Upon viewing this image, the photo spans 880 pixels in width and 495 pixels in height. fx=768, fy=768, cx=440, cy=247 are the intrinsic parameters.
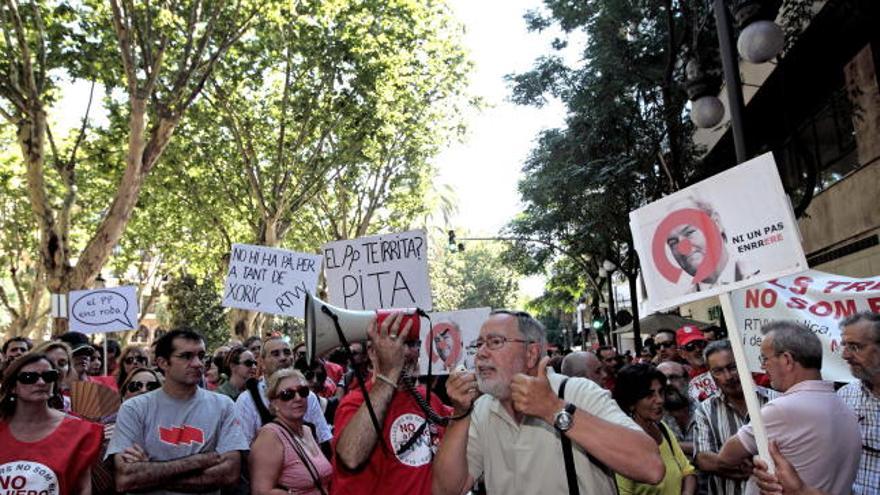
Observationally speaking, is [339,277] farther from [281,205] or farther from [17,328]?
[17,328]

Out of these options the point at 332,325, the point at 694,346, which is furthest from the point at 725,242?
the point at 694,346

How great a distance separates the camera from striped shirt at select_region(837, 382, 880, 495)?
3.69 metres

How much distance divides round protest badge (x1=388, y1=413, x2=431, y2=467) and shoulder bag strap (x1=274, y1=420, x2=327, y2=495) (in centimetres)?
118

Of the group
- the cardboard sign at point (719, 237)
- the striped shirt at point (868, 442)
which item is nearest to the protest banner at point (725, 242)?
the cardboard sign at point (719, 237)

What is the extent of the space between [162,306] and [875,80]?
198 ft

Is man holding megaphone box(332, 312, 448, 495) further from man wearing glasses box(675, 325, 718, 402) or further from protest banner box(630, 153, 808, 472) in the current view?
man wearing glasses box(675, 325, 718, 402)

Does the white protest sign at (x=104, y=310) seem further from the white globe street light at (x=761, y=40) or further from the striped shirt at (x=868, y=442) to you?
the striped shirt at (x=868, y=442)

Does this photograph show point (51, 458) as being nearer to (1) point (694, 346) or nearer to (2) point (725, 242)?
(2) point (725, 242)

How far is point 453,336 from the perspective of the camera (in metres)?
6.54

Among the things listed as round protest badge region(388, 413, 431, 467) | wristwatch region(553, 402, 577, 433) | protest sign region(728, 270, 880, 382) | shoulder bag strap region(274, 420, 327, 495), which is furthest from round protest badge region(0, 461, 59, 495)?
protest sign region(728, 270, 880, 382)

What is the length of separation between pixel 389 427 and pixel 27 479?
1.83 meters

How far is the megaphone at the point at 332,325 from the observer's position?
311 cm

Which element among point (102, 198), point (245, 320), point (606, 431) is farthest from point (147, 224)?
point (606, 431)

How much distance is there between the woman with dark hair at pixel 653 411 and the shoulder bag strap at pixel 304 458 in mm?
1760
